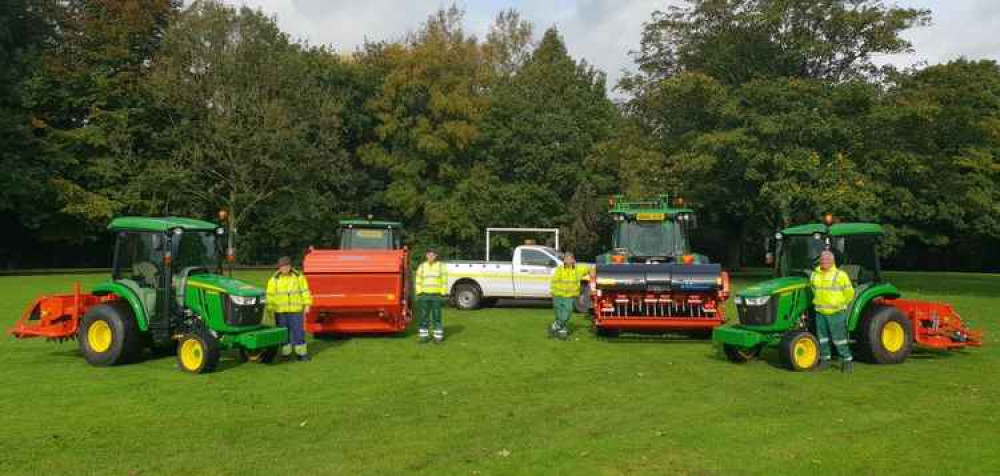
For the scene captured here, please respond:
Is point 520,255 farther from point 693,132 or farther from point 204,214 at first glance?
point 204,214

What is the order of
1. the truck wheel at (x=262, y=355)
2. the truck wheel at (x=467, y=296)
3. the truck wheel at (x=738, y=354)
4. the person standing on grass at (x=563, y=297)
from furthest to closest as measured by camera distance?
the truck wheel at (x=467, y=296) < the person standing on grass at (x=563, y=297) < the truck wheel at (x=262, y=355) < the truck wheel at (x=738, y=354)

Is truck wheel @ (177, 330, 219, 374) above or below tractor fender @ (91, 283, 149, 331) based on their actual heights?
below

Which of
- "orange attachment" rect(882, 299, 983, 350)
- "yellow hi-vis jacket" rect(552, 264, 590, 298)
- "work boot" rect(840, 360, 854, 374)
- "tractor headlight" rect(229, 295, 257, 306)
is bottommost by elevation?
"work boot" rect(840, 360, 854, 374)

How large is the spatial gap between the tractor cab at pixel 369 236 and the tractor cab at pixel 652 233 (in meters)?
5.87

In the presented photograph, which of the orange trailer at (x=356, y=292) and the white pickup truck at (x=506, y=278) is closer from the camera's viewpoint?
the orange trailer at (x=356, y=292)

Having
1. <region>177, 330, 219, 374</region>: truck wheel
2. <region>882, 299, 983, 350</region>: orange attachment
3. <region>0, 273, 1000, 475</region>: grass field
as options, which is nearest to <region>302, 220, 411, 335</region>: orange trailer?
<region>0, 273, 1000, 475</region>: grass field

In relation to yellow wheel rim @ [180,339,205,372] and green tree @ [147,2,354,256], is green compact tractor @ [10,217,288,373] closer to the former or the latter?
yellow wheel rim @ [180,339,205,372]

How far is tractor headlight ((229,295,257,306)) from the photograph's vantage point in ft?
38.2

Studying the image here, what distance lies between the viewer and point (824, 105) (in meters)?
28.8

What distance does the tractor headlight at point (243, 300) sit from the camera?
11.6m

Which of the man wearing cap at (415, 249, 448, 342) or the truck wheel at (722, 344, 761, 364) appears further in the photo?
the man wearing cap at (415, 249, 448, 342)

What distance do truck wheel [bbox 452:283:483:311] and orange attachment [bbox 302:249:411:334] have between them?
653cm

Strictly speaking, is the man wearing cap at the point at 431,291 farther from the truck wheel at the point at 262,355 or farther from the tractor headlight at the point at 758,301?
the tractor headlight at the point at 758,301

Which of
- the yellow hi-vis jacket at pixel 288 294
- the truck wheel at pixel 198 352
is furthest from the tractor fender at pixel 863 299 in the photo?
the truck wheel at pixel 198 352
